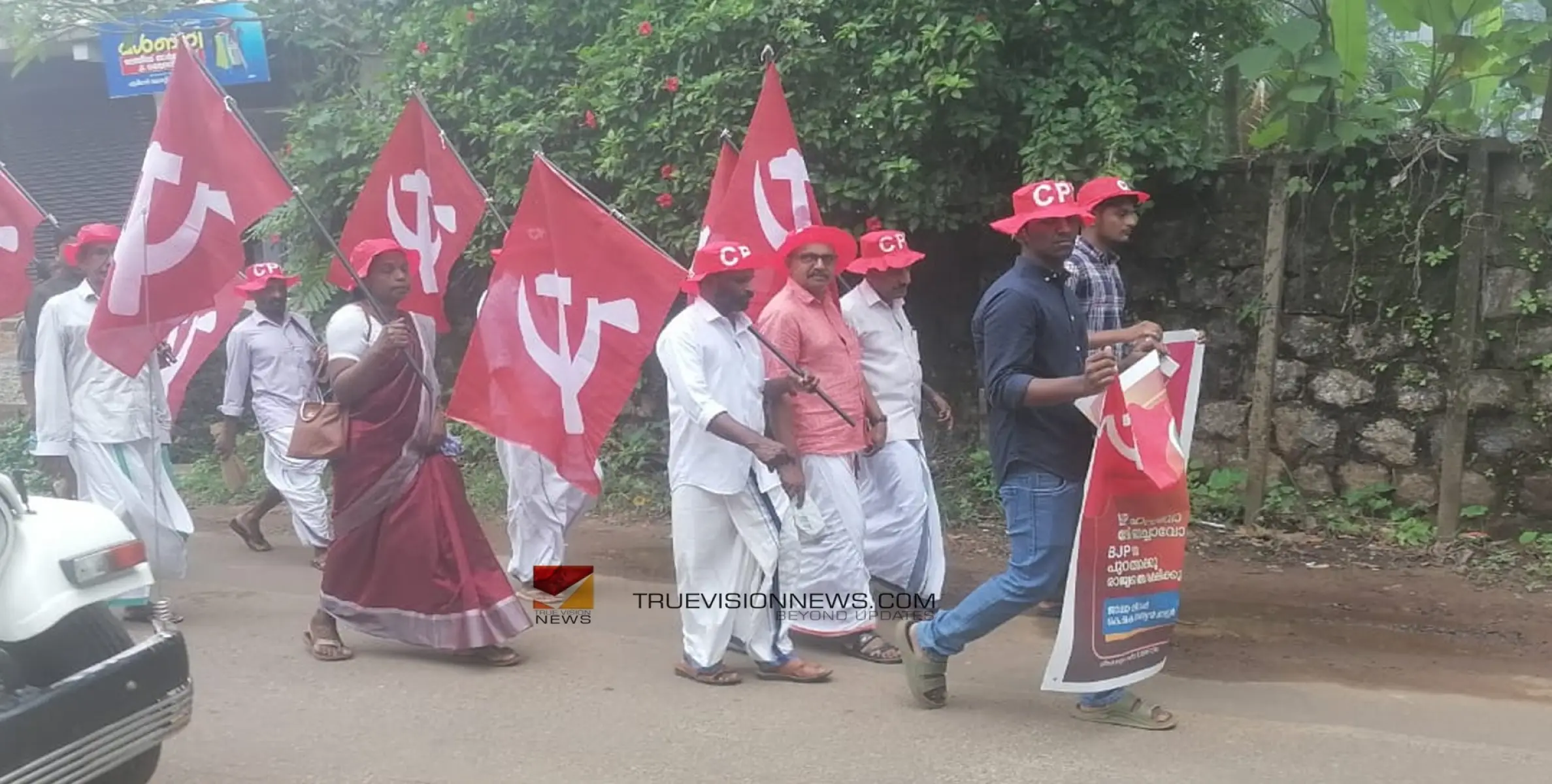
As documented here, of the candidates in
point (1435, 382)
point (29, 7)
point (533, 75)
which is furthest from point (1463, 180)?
point (29, 7)

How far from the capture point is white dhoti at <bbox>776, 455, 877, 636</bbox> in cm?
537

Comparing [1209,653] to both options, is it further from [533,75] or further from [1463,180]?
[533,75]

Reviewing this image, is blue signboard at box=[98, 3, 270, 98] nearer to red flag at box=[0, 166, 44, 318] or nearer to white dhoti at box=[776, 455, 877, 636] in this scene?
red flag at box=[0, 166, 44, 318]

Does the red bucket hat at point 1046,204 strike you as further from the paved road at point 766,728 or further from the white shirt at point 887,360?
the paved road at point 766,728

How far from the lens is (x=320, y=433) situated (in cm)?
511

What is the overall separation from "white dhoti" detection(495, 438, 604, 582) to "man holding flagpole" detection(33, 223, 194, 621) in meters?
1.43

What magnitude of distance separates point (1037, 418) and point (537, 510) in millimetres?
2843

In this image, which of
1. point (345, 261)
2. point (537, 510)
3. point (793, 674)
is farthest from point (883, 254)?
point (345, 261)

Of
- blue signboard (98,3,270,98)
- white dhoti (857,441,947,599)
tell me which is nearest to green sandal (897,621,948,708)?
white dhoti (857,441,947,599)

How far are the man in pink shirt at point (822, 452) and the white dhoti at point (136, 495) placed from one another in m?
2.81

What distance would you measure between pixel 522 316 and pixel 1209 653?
2.89m

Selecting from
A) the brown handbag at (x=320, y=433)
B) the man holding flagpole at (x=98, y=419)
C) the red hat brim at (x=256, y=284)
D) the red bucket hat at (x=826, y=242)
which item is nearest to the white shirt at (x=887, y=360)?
the red bucket hat at (x=826, y=242)

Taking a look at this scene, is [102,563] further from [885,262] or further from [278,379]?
[278,379]

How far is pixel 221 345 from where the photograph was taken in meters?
11.4
